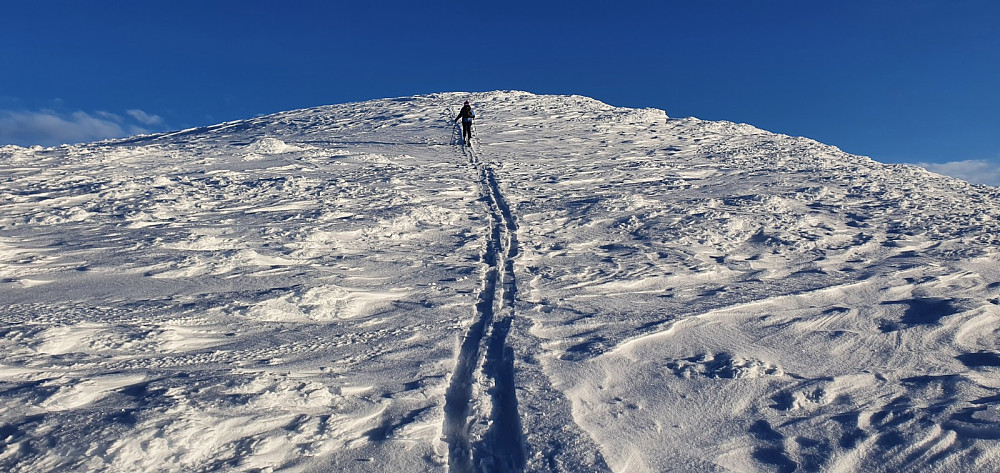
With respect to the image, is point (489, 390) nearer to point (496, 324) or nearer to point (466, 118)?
point (496, 324)

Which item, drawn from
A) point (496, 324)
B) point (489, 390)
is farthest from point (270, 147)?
point (489, 390)

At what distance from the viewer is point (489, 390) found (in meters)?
4.72

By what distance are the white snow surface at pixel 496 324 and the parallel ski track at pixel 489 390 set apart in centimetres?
2

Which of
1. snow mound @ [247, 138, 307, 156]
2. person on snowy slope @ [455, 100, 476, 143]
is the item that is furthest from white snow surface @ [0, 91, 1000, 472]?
person on snowy slope @ [455, 100, 476, 143]

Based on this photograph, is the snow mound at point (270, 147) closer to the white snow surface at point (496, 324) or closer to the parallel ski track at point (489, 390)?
the white snow surface at point (496, 324)

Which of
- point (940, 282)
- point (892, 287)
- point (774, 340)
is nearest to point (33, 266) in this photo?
point (774, 340)

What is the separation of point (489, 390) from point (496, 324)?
1.34m

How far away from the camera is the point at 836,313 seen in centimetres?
624

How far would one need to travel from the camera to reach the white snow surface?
13.1ft

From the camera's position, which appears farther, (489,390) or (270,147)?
(270,147)

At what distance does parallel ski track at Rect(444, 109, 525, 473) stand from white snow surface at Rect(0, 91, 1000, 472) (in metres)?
0.02

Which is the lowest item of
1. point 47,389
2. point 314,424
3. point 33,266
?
point 314,424

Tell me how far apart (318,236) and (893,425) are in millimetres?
7165

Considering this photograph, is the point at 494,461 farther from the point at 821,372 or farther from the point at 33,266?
the point at 33,266
